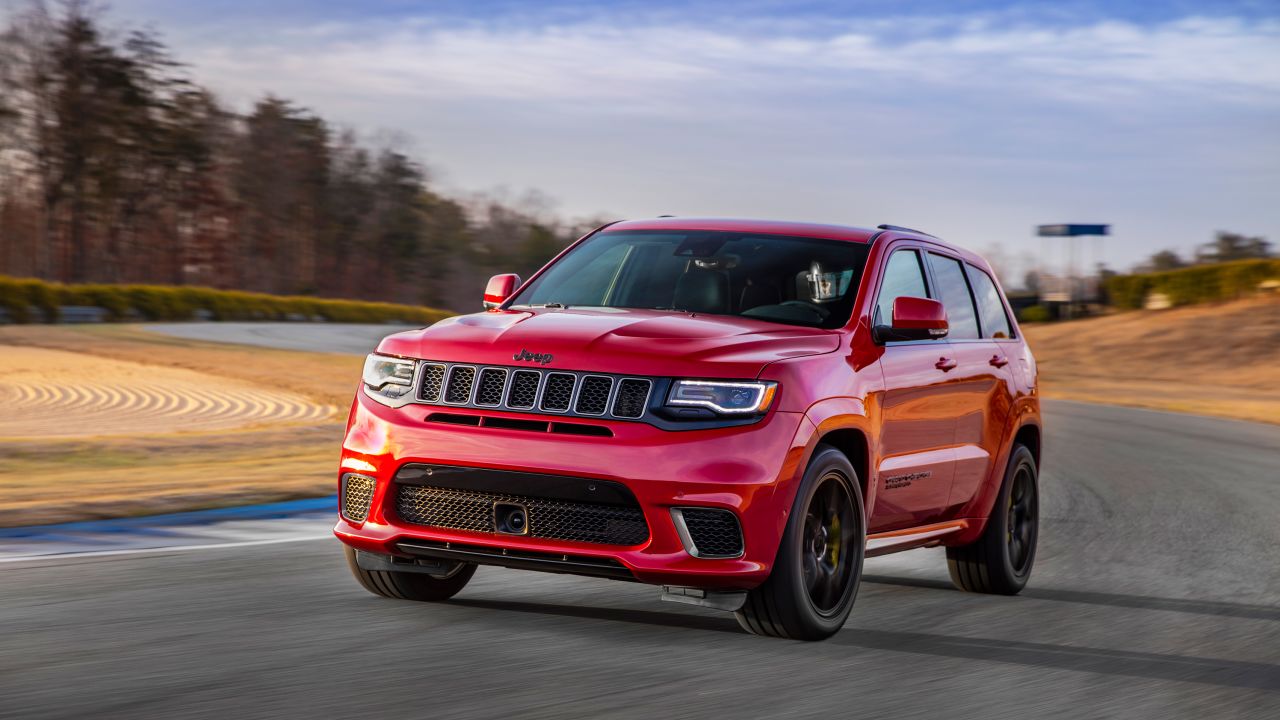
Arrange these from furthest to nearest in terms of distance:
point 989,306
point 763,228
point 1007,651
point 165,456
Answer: point 165,456, point 989,306, point 763,228, point 1007,651

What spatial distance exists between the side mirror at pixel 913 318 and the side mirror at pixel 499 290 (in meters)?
1.75

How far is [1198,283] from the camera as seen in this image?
68.1 m

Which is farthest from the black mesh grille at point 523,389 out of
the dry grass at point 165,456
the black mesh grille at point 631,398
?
the dry grass at point 165,456

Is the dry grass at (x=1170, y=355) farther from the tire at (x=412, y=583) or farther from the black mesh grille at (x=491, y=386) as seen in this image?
the black mesh grille at (x=491, y=386)

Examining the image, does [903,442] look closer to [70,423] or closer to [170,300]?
[70,423]

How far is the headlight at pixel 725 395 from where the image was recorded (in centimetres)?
609

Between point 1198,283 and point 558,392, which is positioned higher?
point 558,392

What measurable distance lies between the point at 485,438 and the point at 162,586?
213 cm

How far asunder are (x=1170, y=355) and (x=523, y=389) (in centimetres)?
5411

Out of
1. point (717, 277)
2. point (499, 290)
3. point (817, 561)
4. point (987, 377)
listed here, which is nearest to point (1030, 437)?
point (987, 377)

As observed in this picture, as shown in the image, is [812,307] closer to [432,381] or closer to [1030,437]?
[432,381]

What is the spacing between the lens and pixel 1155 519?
12.2 m

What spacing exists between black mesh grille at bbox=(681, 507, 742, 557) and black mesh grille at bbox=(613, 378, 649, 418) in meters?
0.41

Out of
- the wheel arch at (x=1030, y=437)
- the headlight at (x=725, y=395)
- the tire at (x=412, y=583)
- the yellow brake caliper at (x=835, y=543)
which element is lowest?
the tire at (x=412, y=583)
